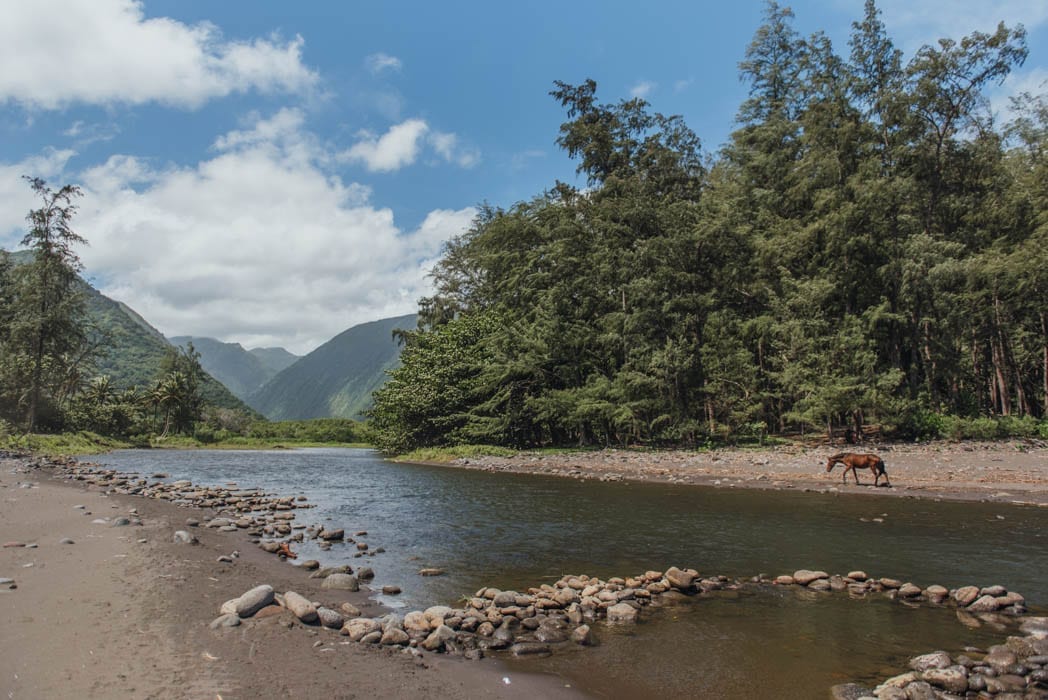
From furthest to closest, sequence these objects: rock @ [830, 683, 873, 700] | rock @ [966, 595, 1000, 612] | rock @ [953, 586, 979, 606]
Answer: rock @ [953, 586, 979, 606] → rock @ [966, 595, 1000, 612] → rock @ [830, 683, 873, 700]

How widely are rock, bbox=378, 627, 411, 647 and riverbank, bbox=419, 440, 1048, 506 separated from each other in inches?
697

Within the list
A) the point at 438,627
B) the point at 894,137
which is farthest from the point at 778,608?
the point at 894,137

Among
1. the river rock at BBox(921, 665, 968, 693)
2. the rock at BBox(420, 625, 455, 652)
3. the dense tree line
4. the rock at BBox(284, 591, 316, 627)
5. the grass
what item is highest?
the dense tree line

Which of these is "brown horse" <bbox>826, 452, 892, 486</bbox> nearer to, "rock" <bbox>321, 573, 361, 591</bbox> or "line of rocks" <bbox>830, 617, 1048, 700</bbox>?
"line of rocks" <bbox>830, 617, 1048, 700</bbox>

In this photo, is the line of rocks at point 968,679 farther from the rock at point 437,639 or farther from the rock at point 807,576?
the rock at point 437,639

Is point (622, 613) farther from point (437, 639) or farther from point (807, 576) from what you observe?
point (807, 576)

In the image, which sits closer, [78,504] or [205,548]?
[205,548]

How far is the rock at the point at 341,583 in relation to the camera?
873 centimetres

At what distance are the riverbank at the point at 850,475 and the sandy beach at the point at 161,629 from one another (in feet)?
57.7

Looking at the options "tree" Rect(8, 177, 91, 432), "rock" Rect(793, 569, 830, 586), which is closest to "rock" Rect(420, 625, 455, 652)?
"rock" Rect(793, 569, 830, 586)

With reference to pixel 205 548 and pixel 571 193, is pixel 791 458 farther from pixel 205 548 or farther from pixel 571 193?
pixel 571 193

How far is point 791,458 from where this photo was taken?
25.9 m

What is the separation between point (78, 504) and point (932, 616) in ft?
61.3

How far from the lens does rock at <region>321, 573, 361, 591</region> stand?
8.73 metres
